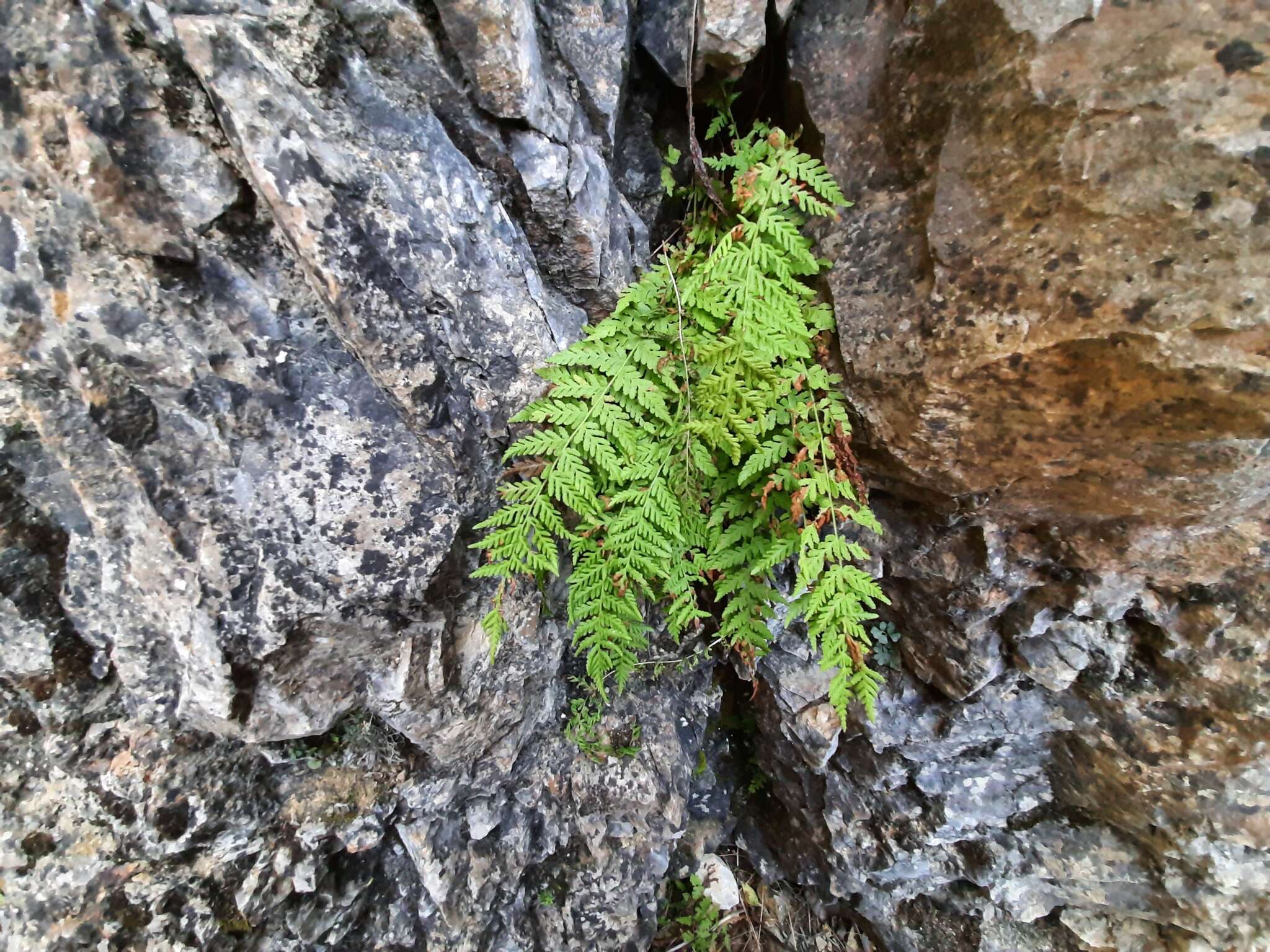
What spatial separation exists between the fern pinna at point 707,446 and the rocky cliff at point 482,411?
0.77ft

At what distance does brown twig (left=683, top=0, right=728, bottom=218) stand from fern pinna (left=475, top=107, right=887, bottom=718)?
0.60 feet

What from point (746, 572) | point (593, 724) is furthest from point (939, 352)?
point (593, 724)

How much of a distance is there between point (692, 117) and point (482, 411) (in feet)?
6.34

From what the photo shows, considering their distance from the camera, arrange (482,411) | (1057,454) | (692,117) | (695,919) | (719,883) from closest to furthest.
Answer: (1057,454)
(482,411)
(692,117)
(695,919)
(719,883)

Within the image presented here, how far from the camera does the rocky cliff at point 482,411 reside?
2.09m

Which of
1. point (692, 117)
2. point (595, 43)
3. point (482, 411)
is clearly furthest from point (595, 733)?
point (595, 43)

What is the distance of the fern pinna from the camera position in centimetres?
271

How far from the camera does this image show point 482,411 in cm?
280

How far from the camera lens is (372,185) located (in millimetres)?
2406

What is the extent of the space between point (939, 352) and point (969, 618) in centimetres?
164

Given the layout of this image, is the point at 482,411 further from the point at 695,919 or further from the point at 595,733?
the point at 695,919

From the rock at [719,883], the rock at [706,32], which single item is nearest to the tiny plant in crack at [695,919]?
the rock at [719,883]

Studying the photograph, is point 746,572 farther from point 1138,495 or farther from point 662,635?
point 1138,495

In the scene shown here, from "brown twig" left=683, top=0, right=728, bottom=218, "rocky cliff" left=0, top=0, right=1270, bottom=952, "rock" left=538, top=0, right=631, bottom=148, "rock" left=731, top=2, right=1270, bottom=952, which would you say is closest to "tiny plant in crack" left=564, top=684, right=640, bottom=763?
"rocky cliff" left=0, top=0, right=1270, bottom=952
